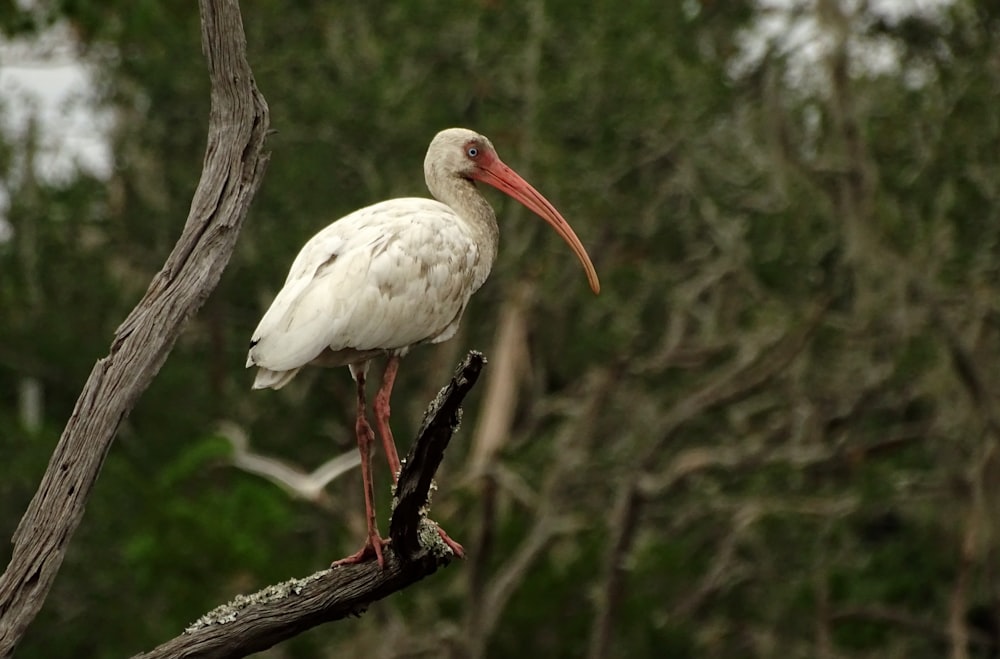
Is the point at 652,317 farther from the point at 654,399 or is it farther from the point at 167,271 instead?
the point at 167,271

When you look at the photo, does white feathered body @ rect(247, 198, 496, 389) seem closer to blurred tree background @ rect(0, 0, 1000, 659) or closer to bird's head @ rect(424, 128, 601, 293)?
bird's head @ rect(424, 128, 601, 293)

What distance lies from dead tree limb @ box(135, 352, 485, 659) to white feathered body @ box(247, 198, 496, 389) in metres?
1.02

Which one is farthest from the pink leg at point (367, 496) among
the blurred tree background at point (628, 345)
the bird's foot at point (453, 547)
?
the blurred tree background at point (628, 345)

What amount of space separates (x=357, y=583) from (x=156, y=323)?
1.19m

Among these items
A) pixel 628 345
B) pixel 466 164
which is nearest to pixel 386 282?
pixel 466 164

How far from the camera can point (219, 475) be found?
23953 mm

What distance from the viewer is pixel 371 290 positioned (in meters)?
8.45

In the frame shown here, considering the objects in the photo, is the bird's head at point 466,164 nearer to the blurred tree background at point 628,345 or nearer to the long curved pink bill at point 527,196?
the long curved pink bill at point 527,196

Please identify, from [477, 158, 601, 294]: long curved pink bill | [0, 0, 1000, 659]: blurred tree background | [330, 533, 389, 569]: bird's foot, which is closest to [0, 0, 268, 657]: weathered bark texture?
[330, 533, 389, 569]: bird's foot

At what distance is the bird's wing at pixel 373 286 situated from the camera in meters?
8.04

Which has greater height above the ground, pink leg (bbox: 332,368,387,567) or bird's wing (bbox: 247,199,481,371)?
bird's wing (bbox: 247,199,481,371)

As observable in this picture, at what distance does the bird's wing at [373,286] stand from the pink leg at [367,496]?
0.24 m

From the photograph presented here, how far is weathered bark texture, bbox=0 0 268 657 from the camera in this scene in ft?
21.1

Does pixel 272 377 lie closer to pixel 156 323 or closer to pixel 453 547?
pixel 453 547
